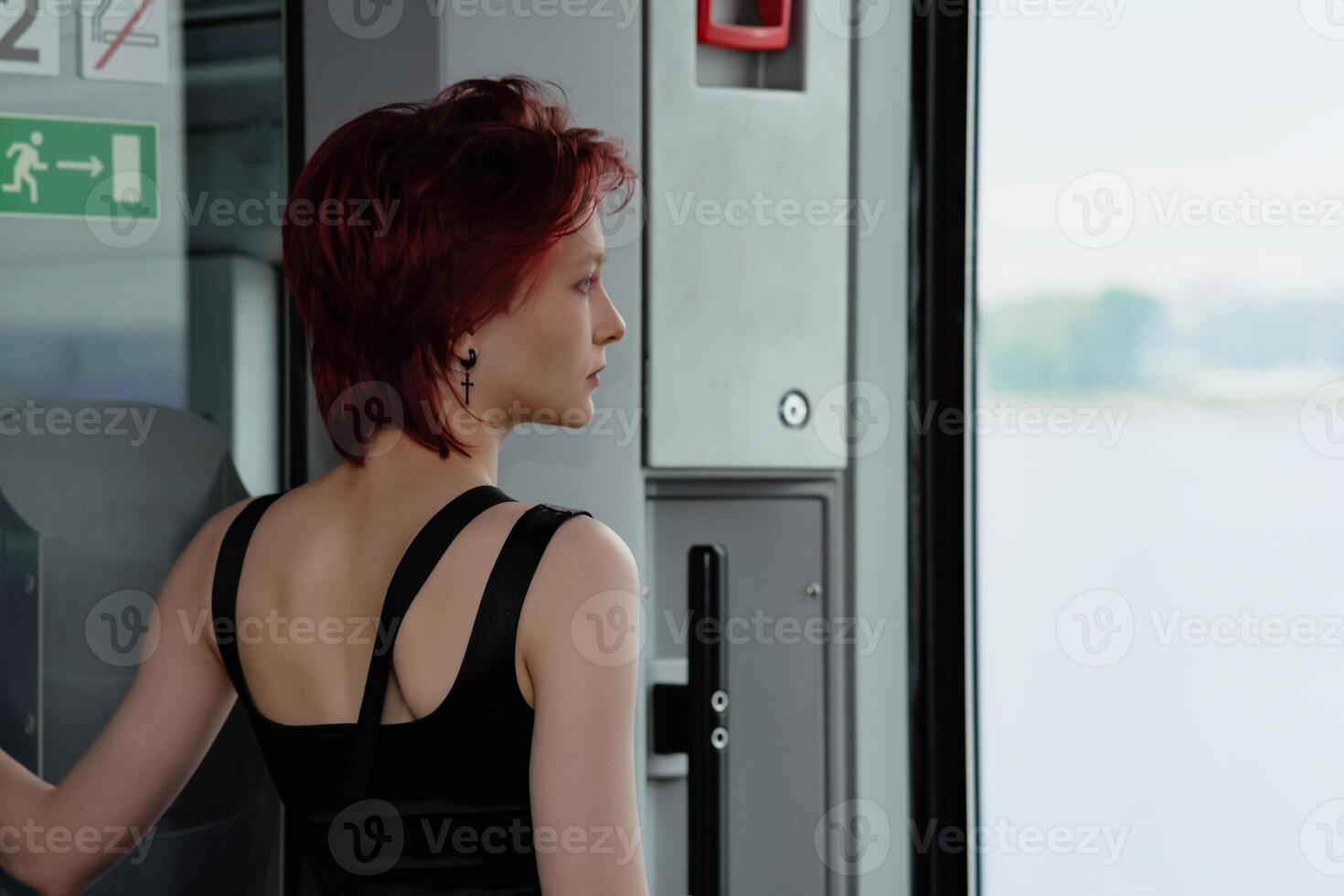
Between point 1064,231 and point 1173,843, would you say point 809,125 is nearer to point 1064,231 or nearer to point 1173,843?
point 1064,231

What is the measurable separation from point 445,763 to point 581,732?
0.12m

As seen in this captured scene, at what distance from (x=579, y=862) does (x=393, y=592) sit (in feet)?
0.82

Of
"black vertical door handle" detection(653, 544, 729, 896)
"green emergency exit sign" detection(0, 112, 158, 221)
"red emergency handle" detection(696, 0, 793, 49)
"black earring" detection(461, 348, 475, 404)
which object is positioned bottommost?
"black vertical door handle" detection(653, 544, 729, 896)

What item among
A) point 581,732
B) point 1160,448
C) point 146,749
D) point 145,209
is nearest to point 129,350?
point 145,209

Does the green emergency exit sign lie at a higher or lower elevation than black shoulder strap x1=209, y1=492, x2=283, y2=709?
higher

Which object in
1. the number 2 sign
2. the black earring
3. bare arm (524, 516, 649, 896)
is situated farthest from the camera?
the number 2 sign

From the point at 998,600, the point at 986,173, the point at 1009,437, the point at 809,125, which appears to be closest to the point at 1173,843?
the point at 998,600

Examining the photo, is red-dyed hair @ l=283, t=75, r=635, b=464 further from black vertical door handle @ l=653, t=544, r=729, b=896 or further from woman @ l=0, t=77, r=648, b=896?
black vertical door handle @ l=653, t=544, r=729, b=896

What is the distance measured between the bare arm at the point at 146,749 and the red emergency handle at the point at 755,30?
699 millimetres

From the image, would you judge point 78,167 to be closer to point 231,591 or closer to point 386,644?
point 231,591

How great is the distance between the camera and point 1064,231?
4.89ft

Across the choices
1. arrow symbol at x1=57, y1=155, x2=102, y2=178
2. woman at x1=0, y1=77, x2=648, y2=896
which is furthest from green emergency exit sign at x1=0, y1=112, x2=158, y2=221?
woman at x1=0, y1=77, x2=648, y2=896

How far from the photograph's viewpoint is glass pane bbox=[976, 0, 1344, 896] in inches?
52.7

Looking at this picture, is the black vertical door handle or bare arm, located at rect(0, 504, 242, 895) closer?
bare arm, located at rect(0, 504, 242, 895)
